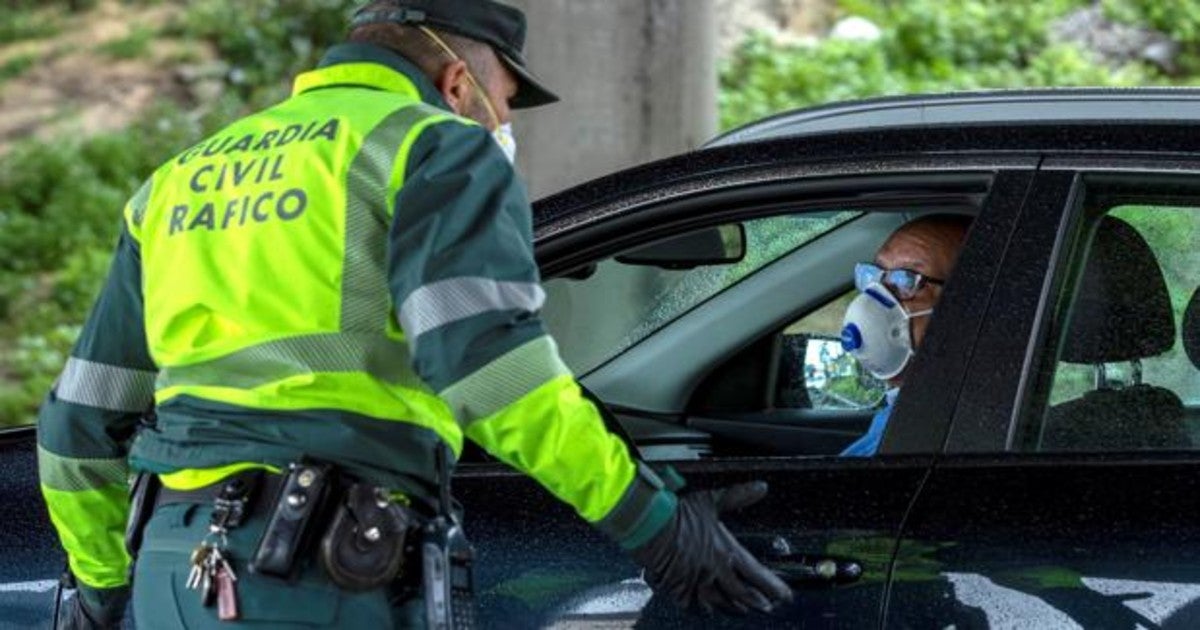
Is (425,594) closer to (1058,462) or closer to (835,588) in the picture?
(835,588)

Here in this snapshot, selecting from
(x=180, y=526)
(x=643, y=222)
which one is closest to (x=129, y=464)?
(x=180, y=526)

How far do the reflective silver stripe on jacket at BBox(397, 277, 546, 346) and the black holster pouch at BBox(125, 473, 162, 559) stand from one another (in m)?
0.50

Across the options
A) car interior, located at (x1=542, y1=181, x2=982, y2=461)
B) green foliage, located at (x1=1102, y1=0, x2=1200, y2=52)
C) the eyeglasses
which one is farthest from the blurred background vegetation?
the eyeglasses

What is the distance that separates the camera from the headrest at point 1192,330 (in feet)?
11.4

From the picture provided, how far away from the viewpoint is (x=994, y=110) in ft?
12.7

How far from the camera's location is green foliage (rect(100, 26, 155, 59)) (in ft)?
40.6

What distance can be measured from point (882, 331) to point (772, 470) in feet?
2.02

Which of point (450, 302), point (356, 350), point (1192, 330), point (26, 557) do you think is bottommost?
point (26, 557)

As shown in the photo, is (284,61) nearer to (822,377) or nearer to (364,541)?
(822,377)

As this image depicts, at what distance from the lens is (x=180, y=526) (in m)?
3.13

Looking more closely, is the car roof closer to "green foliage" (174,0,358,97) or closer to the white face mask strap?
the white face mask strap

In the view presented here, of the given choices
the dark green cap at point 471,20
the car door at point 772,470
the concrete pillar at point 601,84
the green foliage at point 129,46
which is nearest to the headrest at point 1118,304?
the car door at point 772,470

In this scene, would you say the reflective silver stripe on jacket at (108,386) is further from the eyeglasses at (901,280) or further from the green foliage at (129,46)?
the green foliage at (129,46)

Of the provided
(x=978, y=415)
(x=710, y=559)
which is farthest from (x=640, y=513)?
(x=978, y=415)
